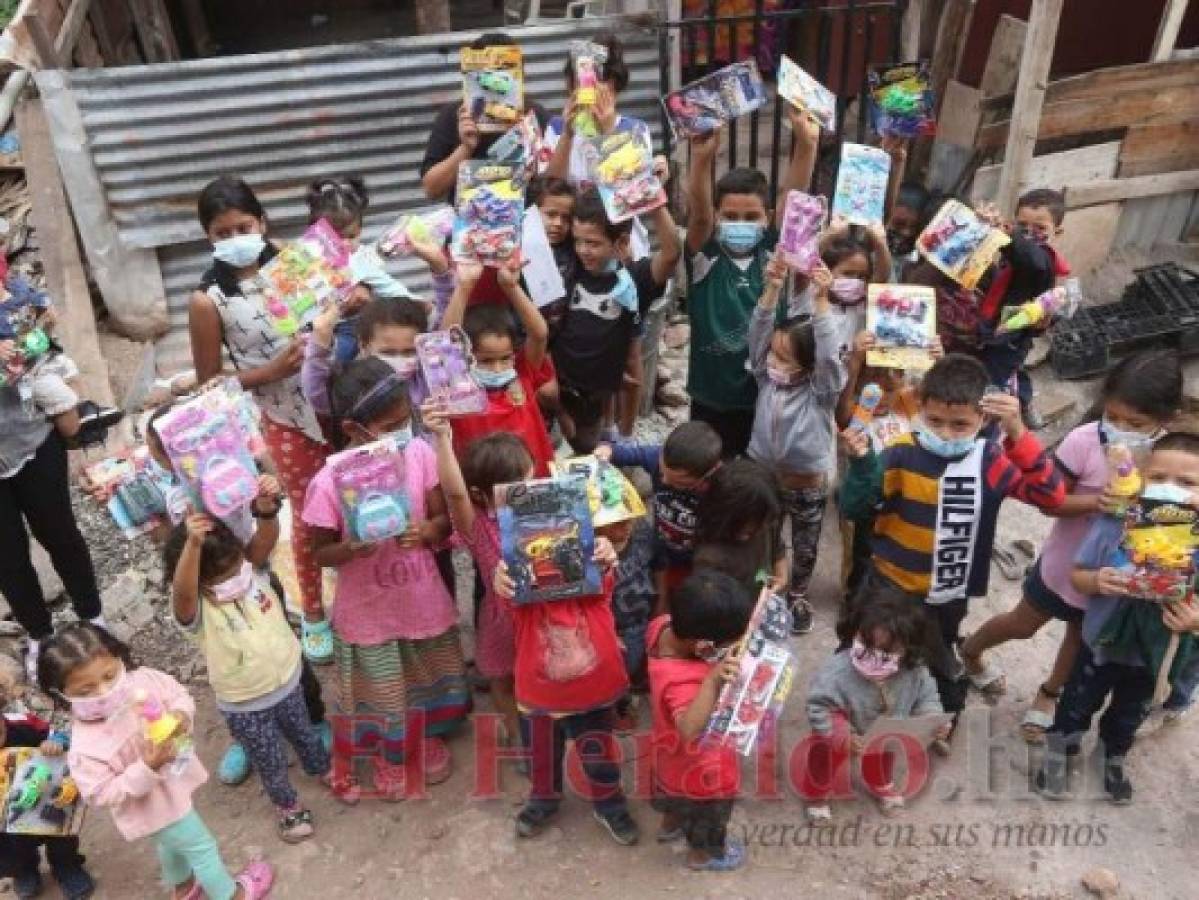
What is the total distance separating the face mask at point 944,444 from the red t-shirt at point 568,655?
1.19 m

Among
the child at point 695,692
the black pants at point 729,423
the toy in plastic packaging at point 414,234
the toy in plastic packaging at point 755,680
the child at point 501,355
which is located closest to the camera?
the toy in plastic packaging at point 755,680

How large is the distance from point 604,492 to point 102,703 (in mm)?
1610

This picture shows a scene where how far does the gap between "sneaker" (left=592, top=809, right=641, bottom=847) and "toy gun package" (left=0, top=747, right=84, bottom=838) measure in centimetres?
179

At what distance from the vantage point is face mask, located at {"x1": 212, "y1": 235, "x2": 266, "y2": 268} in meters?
3.61

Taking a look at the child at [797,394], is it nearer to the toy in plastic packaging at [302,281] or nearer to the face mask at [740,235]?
the face mask at [740,235]

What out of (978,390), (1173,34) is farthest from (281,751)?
(1173,34)

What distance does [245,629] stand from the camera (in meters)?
3.23

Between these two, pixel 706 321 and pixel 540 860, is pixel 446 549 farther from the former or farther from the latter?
pixel 706 321

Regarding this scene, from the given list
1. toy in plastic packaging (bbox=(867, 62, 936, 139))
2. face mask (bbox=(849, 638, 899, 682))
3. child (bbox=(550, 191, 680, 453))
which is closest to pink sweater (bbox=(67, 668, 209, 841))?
child (bbox=(550, 191, 680, 453))

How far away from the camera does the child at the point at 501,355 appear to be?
11.8 ft

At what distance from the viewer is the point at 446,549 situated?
149 inches

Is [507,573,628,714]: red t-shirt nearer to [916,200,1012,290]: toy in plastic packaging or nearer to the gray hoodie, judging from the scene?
the gray hoodie

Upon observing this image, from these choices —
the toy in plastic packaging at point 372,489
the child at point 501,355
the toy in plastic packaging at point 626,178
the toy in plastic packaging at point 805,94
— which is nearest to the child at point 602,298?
the toy in plastic packaging at point 626,178

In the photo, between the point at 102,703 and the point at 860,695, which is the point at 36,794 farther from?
the point at 860,695
